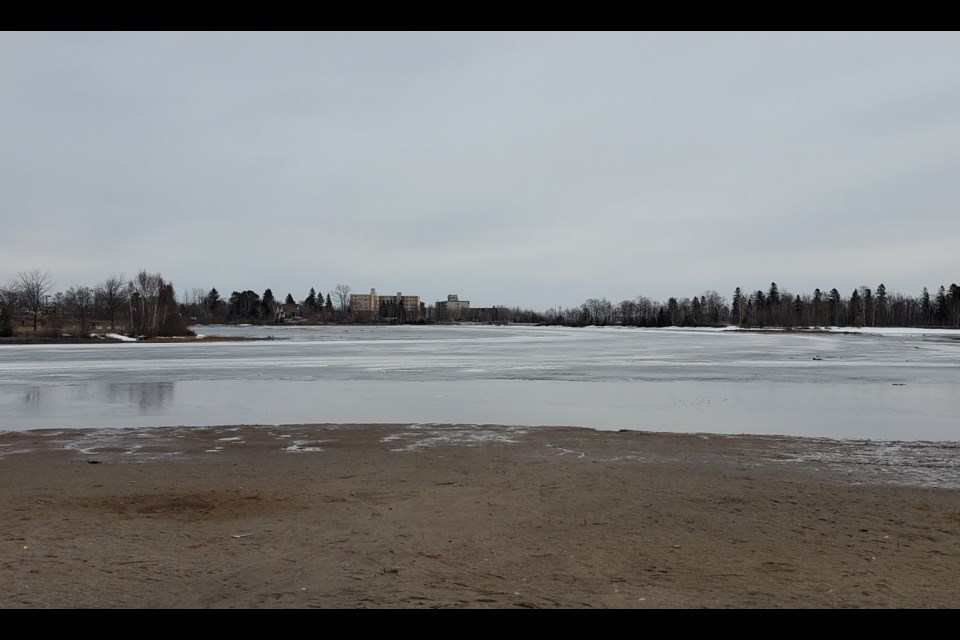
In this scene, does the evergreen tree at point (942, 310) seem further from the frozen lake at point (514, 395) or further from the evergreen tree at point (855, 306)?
the frozen lake at point (514, 395)

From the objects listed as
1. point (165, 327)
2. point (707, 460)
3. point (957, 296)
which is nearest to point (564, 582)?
point (707, 460)

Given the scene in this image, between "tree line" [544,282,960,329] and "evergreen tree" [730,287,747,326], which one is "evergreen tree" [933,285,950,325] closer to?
"tree line" [544,282,960,329]

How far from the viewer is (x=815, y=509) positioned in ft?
23.4

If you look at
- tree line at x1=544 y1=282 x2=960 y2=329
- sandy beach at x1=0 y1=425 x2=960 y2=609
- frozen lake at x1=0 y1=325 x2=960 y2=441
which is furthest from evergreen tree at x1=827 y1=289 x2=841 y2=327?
sandy beach at x1=0 y1=425 x2=960 y2=609

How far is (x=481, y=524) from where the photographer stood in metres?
6.58

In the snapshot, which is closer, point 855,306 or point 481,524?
point 481,524

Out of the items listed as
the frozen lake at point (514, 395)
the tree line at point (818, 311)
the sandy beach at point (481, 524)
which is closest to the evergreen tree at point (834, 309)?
the tree line at point (818, 311)

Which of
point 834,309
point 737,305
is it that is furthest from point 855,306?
point 737,305

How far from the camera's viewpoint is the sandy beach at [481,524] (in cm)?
475

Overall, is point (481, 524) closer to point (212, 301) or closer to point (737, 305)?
point (737, 305)
